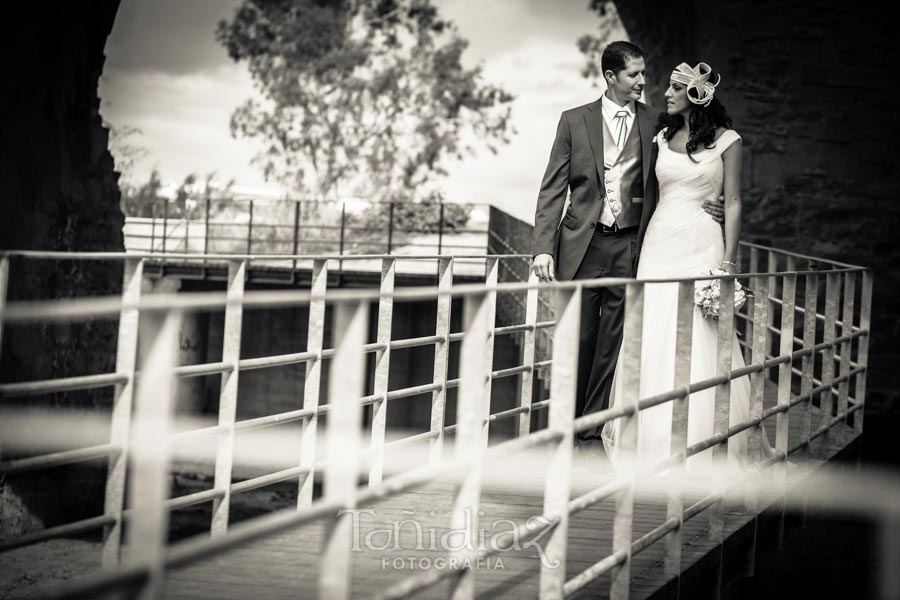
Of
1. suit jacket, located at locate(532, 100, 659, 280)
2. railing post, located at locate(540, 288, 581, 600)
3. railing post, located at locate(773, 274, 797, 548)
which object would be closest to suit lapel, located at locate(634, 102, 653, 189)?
suit jacket, located at locate(532, 100, 659, 280)

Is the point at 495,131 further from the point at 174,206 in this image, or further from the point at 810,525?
the point at 810,525

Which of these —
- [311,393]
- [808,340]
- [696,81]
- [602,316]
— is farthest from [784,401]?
[311,393]

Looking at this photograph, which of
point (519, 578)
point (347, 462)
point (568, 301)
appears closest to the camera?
point (347, 462)

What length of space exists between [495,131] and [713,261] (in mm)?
16814

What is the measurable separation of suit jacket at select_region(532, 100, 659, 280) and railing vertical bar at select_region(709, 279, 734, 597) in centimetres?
64

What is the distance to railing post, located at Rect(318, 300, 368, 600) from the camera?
1.56 metres

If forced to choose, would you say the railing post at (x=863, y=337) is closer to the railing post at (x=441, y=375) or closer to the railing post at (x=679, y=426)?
the railing post at (x=441, y=375)

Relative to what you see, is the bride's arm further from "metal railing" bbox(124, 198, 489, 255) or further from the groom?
"metal railing" bbox(124, 198, 489, 255)

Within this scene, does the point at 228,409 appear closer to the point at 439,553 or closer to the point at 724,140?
the point at 439,553

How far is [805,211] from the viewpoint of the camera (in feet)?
28.4

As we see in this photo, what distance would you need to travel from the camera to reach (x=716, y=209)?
3988 millimetres

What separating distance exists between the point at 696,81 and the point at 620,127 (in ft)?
1.06

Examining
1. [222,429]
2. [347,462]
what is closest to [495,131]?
[222,429]

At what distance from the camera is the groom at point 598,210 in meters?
3.81
